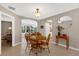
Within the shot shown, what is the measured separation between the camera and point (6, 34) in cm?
364

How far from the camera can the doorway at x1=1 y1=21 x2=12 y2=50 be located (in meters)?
3.49

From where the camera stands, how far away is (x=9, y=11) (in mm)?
3600

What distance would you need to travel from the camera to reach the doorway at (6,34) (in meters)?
3.49

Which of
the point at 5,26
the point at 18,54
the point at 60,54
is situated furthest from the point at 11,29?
the point at 60,54

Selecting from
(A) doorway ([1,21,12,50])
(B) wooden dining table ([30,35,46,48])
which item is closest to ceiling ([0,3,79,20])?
(A) doorway ([1,21,12,50])

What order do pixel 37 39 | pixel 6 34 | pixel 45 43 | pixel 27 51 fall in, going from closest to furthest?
1. pixel 6 34
2. pixel 27 51
3. pixel 45 43
4. pixel 37 39

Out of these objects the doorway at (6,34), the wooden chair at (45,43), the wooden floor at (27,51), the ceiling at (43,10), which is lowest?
the wooden floor at (27,51)

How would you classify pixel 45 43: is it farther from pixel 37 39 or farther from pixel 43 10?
pixel 43 10

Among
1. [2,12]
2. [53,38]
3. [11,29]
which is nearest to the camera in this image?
[2,12]

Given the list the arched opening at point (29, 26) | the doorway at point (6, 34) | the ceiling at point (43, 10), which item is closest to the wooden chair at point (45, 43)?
the arched opening at point (29, 26)

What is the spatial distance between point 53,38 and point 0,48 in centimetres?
170

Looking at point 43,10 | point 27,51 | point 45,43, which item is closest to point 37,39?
point 45,43

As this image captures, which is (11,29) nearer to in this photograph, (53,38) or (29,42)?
(29,42)

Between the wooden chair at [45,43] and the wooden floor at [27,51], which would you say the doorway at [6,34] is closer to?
the wooden floor at [27,51]
